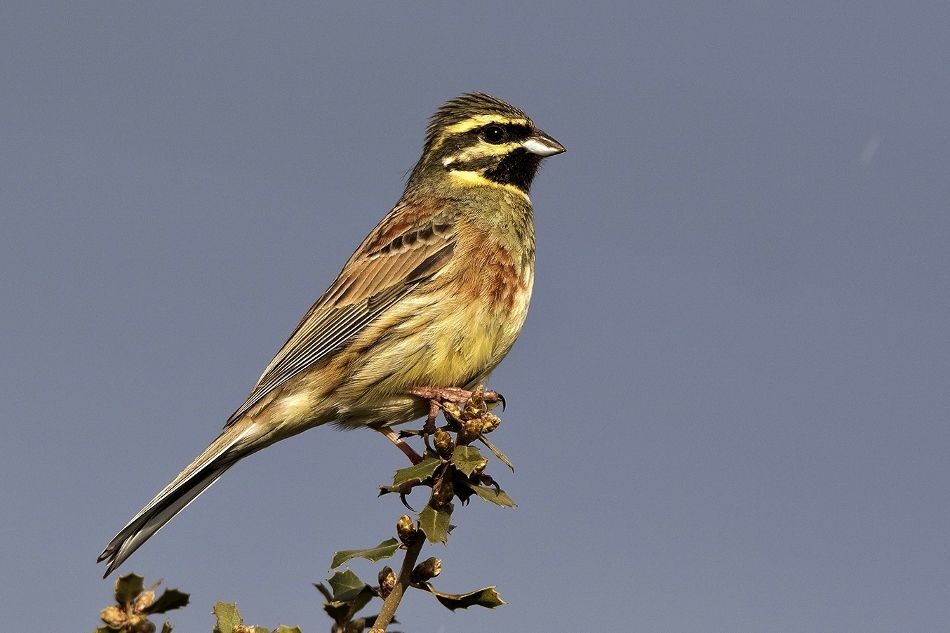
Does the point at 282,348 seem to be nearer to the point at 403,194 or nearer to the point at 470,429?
the point at 403,194

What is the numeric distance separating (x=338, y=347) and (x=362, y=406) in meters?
0.47

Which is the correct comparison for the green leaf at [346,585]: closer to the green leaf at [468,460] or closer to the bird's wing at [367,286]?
the green leaf at [468,460]

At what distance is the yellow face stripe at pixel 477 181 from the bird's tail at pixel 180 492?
260 cm

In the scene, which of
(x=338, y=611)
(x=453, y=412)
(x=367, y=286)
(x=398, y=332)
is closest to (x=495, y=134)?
(x=367, y=286)

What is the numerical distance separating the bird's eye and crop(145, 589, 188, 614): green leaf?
6066 mm

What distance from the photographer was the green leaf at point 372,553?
4.32m

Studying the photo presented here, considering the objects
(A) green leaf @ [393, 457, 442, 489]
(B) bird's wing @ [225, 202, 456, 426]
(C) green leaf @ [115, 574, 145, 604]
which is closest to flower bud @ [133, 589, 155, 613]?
(C) green leaf @ [115, 574, 145, 604]

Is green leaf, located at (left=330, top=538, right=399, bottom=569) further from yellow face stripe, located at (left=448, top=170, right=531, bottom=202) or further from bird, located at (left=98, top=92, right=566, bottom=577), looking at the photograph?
yellow face stripe, located at (left=448, top=170, right=531, bottom=202)

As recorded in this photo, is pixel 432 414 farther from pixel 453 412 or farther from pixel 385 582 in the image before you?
pixel 385 582

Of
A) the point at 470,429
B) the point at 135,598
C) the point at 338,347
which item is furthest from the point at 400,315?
the point at 135,598

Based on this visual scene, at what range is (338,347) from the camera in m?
7.78

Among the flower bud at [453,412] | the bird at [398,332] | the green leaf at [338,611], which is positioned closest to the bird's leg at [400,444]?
the bird at [398,332]

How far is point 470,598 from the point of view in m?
4.32

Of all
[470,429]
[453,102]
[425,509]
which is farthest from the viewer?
[453,102]
